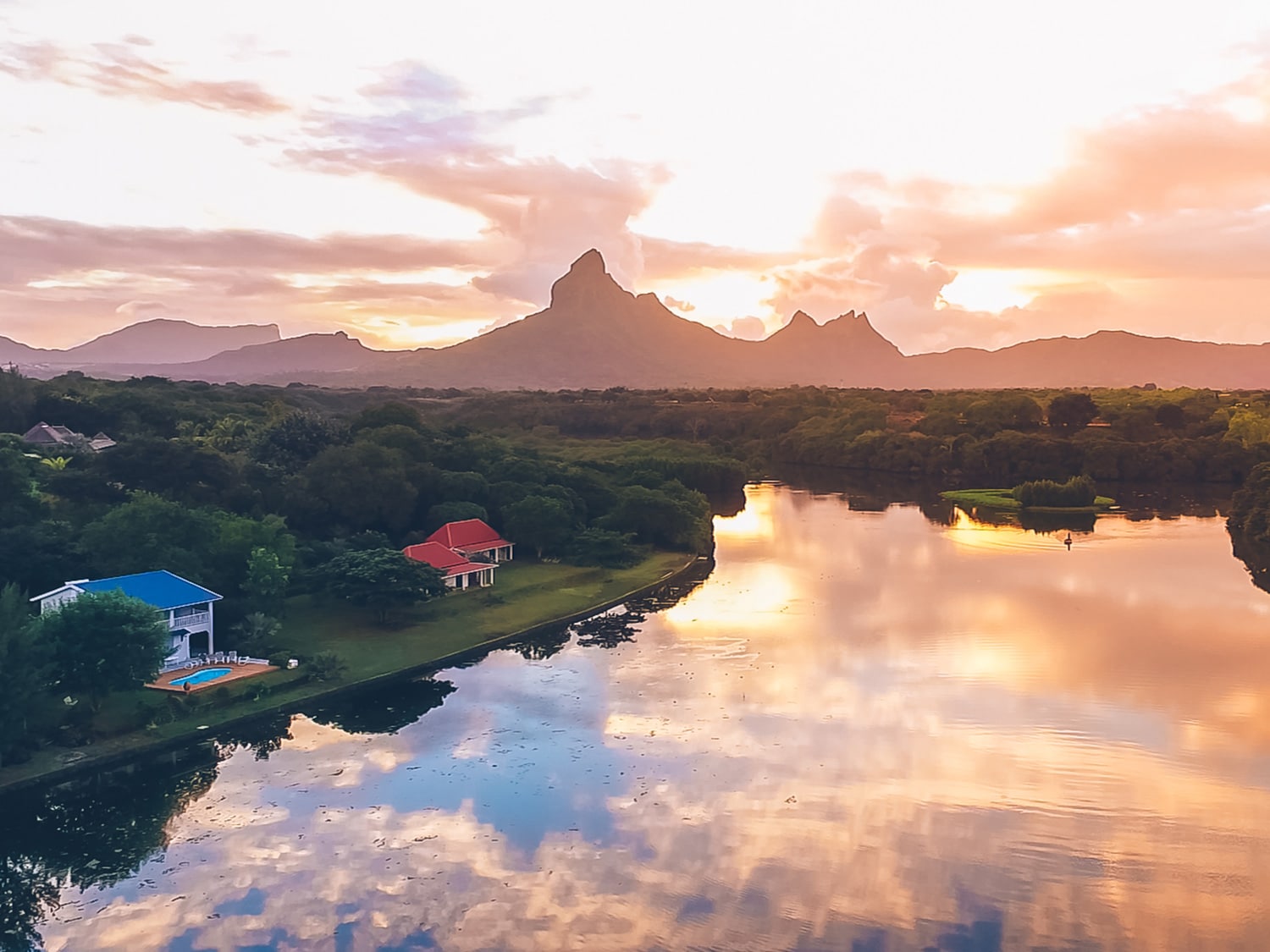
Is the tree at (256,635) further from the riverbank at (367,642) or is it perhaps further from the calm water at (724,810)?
the calm water at (724,810)

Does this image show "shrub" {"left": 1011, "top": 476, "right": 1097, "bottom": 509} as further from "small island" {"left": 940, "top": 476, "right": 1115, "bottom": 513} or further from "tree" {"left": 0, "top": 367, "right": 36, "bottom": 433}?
"tree" {"left": 0, "top": 367, "right": 36, "bottom": 433}

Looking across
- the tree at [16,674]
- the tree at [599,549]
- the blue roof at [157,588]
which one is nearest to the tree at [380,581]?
the blue roof at [157,588]

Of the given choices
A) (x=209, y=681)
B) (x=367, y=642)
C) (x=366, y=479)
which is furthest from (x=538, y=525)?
(x=209, y=681)

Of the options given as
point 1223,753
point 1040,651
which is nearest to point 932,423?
point 1040,651

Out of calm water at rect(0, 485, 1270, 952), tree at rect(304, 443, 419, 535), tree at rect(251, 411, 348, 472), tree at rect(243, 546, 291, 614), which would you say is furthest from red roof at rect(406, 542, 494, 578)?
tree at rect(251, 411, 348, 472)

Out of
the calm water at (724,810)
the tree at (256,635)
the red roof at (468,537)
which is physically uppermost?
the red roof at (468,537)

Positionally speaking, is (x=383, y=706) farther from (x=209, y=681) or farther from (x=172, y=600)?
(x=172, y=600)
